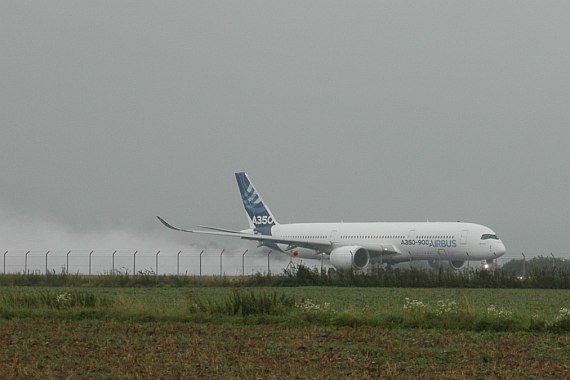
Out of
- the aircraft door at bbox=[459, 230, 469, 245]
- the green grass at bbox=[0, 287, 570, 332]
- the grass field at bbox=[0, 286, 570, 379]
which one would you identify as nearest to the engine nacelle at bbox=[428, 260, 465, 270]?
the aircraft door at bbox=[459, 230, 469, 245]

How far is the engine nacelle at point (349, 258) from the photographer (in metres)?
59.6

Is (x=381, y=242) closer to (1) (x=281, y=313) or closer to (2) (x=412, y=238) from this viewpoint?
(2) (x=412, y=238)

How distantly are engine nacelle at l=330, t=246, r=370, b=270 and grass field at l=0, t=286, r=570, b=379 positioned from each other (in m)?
32.4

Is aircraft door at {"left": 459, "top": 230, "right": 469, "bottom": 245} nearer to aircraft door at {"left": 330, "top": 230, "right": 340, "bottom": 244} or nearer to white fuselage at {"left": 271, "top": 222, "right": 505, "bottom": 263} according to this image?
white fuselage at {"left": 271, "top": 222, "right": 505, "bottom": 263}

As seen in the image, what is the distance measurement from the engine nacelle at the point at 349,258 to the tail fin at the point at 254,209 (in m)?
10.9

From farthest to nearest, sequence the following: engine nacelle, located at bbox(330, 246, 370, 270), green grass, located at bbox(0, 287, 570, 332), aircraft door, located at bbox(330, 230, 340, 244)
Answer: aircraft door, located at bbox(330, 230, 340, 244) < engine nacelle, located at bbox(330, 246, 370, 270) < green grass, located at bbox(0, 287, 570, 332)

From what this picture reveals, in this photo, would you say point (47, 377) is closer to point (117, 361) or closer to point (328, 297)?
point (117, 361)

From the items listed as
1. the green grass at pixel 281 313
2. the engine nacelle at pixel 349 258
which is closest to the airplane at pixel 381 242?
the engine nacelle at pixel 349 258

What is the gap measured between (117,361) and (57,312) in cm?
903

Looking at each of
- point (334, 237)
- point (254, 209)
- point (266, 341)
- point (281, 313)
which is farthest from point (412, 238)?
point (266, 341)

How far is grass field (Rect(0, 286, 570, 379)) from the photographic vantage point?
14.1m

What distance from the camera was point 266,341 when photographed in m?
17.7

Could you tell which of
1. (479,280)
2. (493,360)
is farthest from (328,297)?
(493,360)

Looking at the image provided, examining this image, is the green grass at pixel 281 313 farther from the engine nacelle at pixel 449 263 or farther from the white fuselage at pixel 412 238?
the engine nacelle at pixel 449 263
